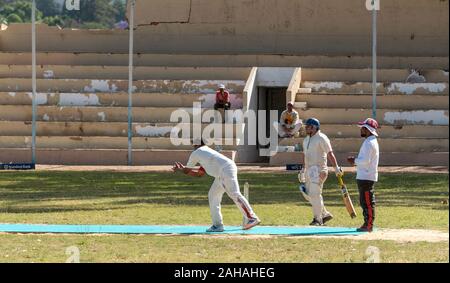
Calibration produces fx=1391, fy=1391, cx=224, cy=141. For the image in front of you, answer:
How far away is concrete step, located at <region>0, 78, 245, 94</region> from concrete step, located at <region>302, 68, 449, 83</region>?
2250 mm

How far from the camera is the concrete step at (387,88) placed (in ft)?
138

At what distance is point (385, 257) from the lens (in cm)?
1845

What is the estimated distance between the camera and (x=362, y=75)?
4297cm

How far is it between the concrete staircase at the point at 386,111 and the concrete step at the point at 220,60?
110cm

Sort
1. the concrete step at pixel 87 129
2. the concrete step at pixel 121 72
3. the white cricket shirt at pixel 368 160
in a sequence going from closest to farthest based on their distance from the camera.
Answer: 1. the white cricket shirt at pixel 368 160
2. the concrete step at pixel 87 129
3. the concrete step at pixel 121 72

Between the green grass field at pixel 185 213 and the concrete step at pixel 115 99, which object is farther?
the concrete step at pixel 115 99

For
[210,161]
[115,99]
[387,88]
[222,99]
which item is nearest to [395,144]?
[387,88]

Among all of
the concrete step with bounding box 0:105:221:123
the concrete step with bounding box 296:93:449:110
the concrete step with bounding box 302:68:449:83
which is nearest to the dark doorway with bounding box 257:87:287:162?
the concrete step with bounding box 302:68:449:83

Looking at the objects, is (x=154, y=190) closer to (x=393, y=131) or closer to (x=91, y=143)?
(x=91, y=143)

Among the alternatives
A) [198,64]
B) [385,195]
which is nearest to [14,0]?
[198,64]

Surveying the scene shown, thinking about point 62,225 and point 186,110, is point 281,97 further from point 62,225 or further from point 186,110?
point 62,225

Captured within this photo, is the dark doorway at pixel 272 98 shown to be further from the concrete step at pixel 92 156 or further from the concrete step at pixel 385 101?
the concrete step at pixel 92 156

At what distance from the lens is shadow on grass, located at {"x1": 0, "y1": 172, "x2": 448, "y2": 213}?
27.8 m

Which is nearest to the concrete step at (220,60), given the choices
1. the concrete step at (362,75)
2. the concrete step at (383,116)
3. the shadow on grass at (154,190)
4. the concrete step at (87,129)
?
the concrete step at (362,75)
